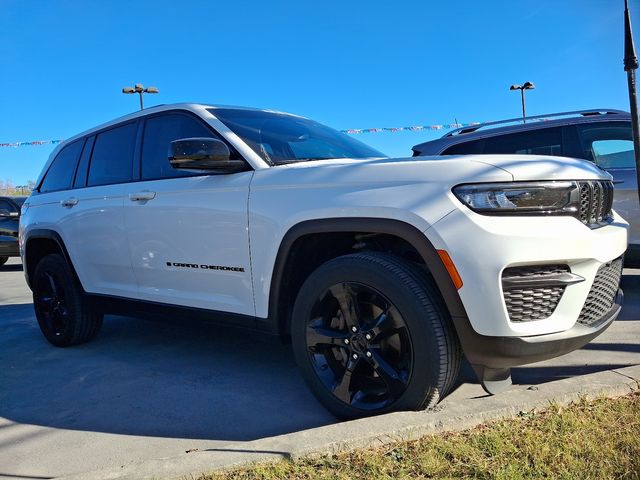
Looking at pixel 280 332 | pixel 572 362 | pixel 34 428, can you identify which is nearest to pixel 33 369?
pixel 34 428

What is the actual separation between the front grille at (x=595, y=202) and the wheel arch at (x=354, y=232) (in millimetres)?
785

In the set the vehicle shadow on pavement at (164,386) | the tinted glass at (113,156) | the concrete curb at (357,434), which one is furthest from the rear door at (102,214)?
the concrete curb at (357,434)

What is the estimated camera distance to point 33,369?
4.06 meters

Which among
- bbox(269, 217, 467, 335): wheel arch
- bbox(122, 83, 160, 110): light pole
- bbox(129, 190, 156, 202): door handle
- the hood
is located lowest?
bbox(269, 217, 467, 335): wheel arch

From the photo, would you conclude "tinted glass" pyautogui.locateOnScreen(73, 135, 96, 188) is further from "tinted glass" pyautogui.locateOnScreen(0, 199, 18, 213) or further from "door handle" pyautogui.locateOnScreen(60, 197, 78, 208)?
"tinted glass" pyautogui.locateOnScreen(0, 199, 18, 213)

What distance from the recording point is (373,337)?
252 cm

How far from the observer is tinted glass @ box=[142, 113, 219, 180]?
11.7 feet

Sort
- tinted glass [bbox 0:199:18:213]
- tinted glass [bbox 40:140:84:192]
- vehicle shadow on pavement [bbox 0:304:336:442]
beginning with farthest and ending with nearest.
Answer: tinted glass [bbox 0:199:18:213] < tinted glass [bbox 40:140:84:192] < vehicle shadow on pavement [bbox 0:304:336:442]

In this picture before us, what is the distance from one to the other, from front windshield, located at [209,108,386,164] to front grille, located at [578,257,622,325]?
179 centimetres

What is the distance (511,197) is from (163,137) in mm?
2637

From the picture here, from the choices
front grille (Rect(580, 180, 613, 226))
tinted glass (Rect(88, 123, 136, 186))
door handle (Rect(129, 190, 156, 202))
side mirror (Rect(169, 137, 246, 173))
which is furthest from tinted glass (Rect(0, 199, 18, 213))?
front grille (Rect(580, 180, 613, 226))

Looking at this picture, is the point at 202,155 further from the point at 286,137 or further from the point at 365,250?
the point at 365,250

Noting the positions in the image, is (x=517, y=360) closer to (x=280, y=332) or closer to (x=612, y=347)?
(x=280, y=332)

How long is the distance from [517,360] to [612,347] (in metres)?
2.08
